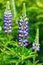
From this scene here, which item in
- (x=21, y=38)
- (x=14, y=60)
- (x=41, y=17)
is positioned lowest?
(x=14, y=60)

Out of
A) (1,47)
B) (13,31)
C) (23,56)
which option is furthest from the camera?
(13,31)

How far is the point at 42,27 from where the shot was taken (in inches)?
163

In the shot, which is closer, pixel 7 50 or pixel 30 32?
pixel 7 50

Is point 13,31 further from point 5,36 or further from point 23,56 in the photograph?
point 23,56

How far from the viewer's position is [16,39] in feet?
12.1

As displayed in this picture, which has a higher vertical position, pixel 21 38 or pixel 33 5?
pixel 33 5

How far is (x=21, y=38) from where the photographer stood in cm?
328

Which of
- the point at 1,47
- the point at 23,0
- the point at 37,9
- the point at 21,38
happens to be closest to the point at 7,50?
the point at 1,47

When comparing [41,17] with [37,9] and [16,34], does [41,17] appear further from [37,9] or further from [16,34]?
[16,34]

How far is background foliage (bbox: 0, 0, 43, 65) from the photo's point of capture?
3240 millimetres

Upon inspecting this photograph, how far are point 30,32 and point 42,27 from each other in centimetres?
20

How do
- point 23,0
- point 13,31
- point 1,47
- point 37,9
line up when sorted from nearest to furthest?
point 1,47, point 13,31, point 37,9, point 23,0

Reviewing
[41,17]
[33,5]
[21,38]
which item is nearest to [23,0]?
[33,5]

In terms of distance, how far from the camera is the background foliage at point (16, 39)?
3.24 metres
